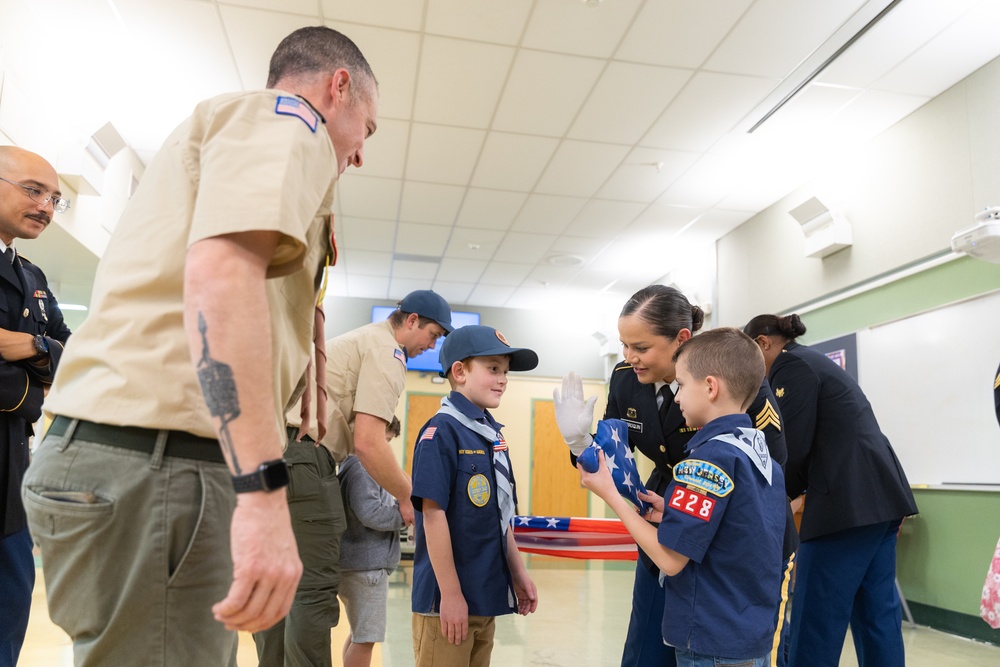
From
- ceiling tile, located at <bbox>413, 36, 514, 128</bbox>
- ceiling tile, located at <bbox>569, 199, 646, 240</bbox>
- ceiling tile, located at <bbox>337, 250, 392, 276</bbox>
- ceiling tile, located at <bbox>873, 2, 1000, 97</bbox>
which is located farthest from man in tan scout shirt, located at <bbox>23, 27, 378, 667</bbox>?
ceiling tile, located at <bbox>337, 250, 392, 276</bbox>

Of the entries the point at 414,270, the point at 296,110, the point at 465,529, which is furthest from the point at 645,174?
the point at 296,110

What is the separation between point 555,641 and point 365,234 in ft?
17.6

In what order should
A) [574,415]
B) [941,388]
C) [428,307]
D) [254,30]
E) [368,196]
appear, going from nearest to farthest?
[574,415], [428,307], [254,30], [941,388], [368,196]

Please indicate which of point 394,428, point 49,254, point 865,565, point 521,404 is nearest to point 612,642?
point 865,565

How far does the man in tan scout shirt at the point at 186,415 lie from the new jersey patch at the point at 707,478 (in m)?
0.99

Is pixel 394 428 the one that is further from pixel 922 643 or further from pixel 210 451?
pixel 922 643

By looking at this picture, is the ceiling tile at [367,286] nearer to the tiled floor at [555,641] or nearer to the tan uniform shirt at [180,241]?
the tiled floor at [555,641]

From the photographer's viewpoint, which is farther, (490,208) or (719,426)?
(490,208)

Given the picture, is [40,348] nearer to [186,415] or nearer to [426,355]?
[186,415]

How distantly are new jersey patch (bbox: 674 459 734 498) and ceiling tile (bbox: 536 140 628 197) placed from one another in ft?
14.4

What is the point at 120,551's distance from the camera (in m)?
0.92

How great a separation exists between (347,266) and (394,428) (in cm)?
689

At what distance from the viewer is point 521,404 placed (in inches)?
440

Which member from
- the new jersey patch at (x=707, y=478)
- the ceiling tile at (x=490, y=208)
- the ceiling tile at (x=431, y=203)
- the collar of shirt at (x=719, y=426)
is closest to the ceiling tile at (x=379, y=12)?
the ceiling tile at (x=431, y=203)
